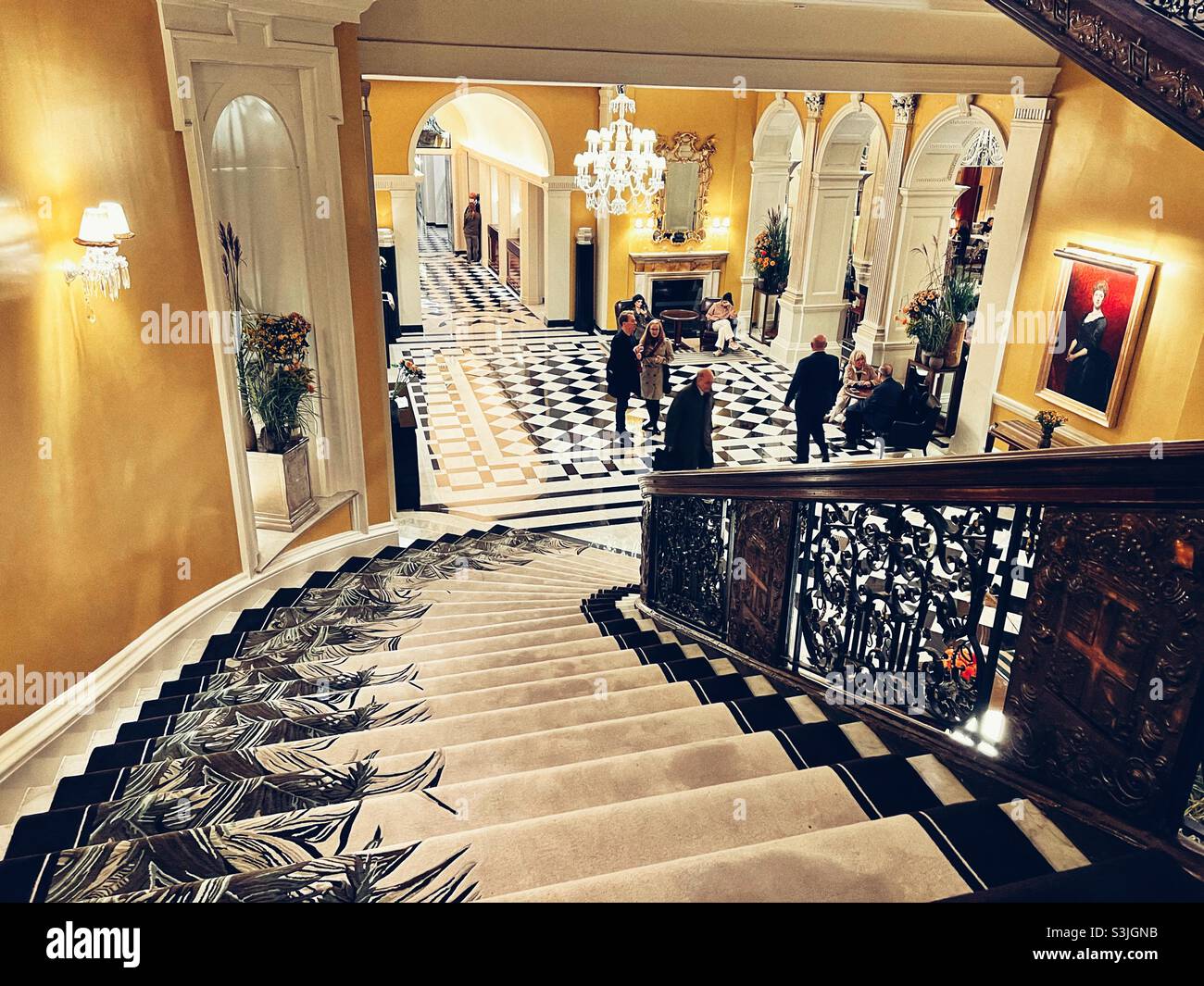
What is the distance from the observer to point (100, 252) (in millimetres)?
3729

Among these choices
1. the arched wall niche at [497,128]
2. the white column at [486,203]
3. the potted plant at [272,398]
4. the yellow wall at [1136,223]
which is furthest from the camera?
the white column at [486,203]

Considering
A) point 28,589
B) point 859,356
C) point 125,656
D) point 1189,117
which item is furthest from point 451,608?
point 859,356

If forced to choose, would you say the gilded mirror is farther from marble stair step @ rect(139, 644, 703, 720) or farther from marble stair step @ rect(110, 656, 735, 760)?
marble stair step @ rect(110, 656, 735, 760)

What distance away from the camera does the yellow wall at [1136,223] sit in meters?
7.04

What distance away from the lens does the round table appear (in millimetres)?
14398

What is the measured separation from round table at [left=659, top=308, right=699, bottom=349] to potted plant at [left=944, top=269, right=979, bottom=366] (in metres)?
4.84

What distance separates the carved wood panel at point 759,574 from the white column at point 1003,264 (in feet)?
21.7

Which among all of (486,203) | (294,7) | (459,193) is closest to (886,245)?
(294,7)

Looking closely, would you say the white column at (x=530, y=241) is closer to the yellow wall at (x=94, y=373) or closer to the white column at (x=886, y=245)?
the white column at (x=886, y=245)

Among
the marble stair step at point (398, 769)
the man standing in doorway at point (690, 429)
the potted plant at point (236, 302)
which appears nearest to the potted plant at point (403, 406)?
the potted plant at point (236, 302)

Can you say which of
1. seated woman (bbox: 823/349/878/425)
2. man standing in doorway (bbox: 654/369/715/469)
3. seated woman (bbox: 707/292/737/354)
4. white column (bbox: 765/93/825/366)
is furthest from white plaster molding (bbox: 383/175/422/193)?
man standing in doorway (bbox: 654/369/715/469)

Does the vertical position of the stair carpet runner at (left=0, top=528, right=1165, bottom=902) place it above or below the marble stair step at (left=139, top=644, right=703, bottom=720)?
above

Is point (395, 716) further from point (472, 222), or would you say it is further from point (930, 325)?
point (472, 222)

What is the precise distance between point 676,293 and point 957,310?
21.0 ft
